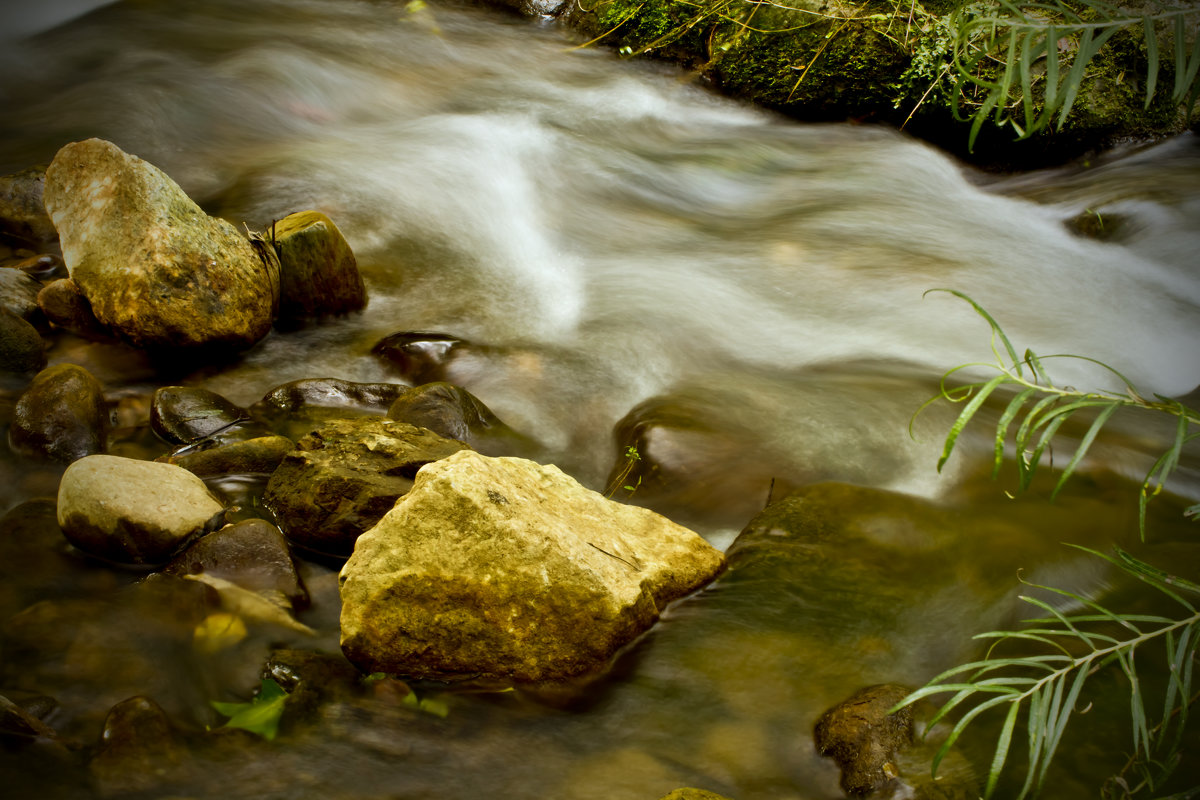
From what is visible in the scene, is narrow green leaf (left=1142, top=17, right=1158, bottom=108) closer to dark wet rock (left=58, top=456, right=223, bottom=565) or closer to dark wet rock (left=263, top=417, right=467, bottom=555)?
dark wet rock (left=263, top=417, right=467, bottom=555)

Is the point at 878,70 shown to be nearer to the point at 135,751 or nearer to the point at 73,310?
the point at 73,310

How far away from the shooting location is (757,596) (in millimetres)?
2957

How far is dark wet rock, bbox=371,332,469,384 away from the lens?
426 cm

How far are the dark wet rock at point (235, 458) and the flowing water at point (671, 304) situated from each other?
0.55 metres

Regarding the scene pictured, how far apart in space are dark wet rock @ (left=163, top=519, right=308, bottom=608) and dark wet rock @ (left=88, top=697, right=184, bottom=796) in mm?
574

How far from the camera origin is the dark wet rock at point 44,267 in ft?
14.9

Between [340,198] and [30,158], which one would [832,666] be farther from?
[30,158]

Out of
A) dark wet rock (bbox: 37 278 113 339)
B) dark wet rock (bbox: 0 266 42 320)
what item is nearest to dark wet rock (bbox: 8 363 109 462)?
dark wet rock (bbox: 37 278 113 339)

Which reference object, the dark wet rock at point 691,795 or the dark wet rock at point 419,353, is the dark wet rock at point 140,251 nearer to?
the dark wet rock at point 419,353

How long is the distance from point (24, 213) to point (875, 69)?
242 inches

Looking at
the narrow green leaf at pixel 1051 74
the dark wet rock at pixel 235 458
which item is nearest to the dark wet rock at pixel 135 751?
the dark wet rock at pixel 235 458

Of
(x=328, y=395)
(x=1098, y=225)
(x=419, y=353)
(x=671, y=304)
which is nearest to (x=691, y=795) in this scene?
(x=328, y=395)

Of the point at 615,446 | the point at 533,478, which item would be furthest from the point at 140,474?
the point at 615,446

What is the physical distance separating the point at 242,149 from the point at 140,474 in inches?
155
